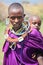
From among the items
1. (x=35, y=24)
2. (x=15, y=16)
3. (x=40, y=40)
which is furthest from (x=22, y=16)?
(x=35, y=24)

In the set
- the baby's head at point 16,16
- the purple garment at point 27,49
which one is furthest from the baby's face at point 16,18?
the purple garment at point 27,49

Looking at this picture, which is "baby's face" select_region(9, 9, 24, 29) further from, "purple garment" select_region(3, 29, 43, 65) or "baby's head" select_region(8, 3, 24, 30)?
"purple garment" select_region(3, 29, 43, 65)

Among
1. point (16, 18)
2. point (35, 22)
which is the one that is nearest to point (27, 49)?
point (16, 18)

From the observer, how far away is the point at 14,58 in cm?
434

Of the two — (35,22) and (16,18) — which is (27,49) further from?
(35,22)

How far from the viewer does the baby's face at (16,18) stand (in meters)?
4.21

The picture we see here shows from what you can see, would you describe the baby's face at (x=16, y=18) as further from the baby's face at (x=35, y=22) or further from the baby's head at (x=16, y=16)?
the baby's face at (x=35, y=22)

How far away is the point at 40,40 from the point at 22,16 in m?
0.36

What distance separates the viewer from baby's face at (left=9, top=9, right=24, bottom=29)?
13.8ft

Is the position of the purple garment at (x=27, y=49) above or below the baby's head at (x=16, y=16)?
below

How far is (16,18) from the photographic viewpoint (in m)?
4.21

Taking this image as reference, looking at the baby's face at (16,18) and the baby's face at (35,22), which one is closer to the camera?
the baby's face at (16,18)

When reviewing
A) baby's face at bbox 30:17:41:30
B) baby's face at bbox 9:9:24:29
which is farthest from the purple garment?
baby's face at bbox 30:17:41:30

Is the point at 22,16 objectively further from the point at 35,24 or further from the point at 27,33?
the point at 35,24
